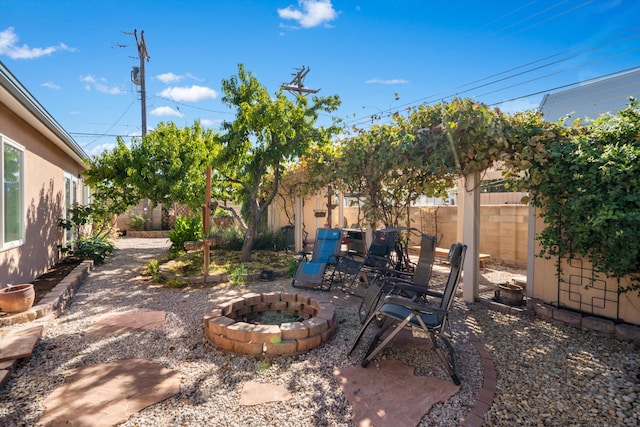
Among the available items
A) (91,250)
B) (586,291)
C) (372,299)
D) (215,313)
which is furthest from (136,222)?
(586,291)

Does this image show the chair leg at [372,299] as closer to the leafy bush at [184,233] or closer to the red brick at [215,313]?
Answer: the red brick at [215,313]

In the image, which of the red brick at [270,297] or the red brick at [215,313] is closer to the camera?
the red brick at [215,313]

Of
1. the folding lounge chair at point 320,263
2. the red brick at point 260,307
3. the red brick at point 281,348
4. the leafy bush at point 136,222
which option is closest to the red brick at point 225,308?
the red brick at point 260,307

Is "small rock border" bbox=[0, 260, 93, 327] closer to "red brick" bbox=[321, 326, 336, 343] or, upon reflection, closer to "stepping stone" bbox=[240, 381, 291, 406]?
"stepping stone" bbox=[240, 381, 291, 406]

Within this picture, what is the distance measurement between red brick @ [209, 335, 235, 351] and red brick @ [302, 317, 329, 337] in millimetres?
741

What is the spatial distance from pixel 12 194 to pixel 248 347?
4.72 metres

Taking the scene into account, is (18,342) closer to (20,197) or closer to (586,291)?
(20,197)

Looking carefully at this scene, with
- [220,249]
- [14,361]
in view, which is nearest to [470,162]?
[14,361]

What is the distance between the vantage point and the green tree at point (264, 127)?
6738 mm

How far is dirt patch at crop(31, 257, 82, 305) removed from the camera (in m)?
5.12

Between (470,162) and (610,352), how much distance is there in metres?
2.70

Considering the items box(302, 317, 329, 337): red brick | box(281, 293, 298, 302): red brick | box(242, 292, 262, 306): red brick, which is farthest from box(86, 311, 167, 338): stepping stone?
box(302, 317, 329, 337): red brick

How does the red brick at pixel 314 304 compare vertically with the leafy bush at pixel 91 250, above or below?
below

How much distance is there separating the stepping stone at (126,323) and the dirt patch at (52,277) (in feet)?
4.03
